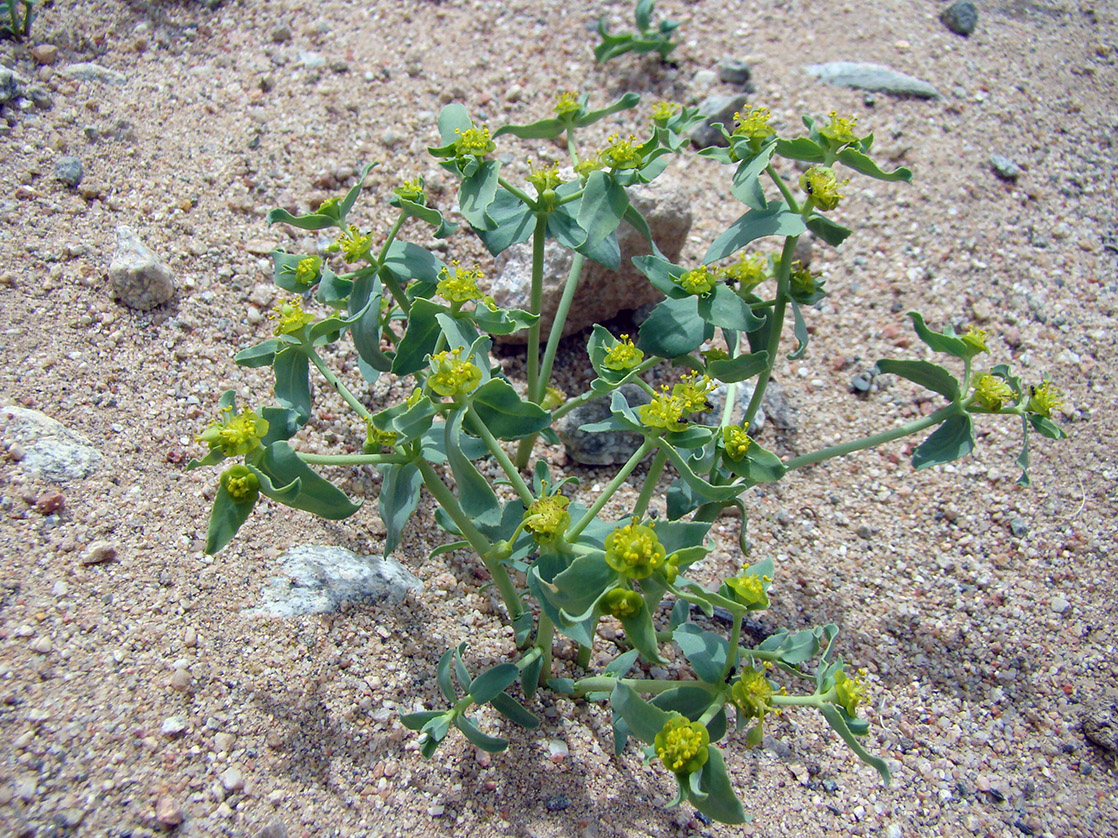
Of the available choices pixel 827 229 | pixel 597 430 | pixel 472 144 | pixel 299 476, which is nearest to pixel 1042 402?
pixel 827 229

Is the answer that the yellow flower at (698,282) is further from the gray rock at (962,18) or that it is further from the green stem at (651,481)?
the gray rock at (962,18)

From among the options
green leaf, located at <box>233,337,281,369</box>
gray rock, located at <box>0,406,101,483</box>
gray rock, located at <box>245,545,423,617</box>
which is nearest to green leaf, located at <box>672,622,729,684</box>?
gray rock, located at <box>245,545,423,617</box>

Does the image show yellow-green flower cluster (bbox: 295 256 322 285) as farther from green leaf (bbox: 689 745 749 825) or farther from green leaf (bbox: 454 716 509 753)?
green leaf (bbox: 689 745 749 825)

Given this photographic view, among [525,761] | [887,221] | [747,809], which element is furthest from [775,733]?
[887,221]

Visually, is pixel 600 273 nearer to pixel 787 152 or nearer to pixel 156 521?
pixel 787 152

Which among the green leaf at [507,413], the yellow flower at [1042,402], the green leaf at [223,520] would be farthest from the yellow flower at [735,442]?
the green leaf at [223,520]
